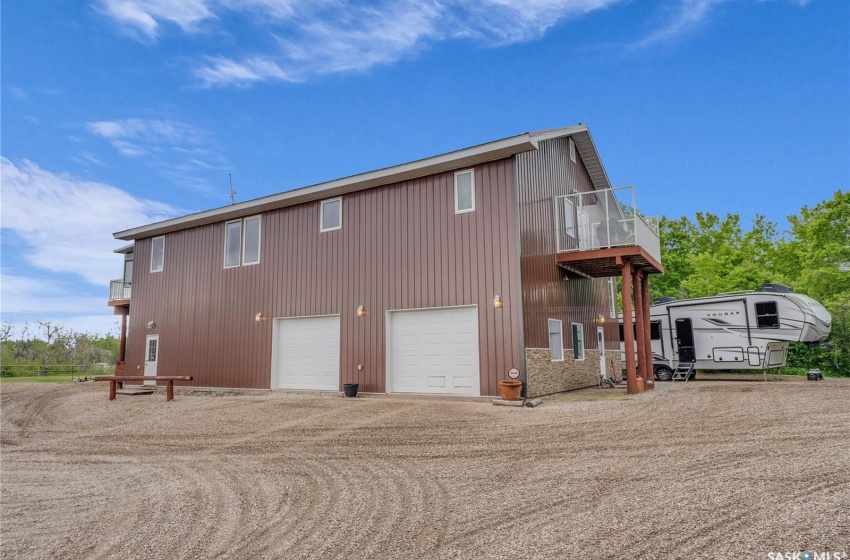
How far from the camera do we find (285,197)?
14.0 metres

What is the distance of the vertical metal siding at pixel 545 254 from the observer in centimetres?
1124

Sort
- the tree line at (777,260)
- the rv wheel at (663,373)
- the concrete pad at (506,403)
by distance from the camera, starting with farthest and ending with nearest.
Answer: the tree line at (777,260), the rv wheel at (663,373), the concrete pad at (506,403)

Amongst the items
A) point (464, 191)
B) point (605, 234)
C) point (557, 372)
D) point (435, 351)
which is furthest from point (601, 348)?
point (464, 191)

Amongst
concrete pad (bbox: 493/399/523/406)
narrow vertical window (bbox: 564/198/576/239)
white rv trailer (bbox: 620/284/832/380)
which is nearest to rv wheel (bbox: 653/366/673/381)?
white rv trailer (bbox: 620/284/832/380)

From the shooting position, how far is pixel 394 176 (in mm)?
12406

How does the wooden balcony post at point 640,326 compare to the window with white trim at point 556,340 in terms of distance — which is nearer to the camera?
the window with white trim at point 556,340

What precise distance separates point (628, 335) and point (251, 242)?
11.0 meters

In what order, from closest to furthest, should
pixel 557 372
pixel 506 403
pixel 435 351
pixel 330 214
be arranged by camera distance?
pixel 506 403, pixel 435 351, pixel 557 372, pixel 330 214

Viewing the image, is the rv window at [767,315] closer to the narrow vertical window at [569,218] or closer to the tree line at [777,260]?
the tree line at [777,260]

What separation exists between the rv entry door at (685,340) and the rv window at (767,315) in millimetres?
1866

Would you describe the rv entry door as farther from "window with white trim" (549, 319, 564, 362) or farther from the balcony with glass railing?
"window with white trim" (549, 319, 564, 362)

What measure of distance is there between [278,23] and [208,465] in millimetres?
13113

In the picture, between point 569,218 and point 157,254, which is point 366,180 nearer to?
point 569,218

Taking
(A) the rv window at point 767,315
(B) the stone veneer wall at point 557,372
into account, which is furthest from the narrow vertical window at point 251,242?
(A) the rv window at point 767,315
